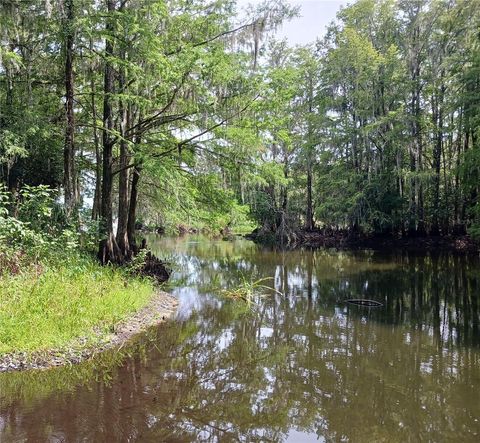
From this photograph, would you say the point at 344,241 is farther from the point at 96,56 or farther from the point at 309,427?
the point at 309,427

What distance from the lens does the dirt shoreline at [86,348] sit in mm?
5418

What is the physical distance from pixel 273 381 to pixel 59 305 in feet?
11.5

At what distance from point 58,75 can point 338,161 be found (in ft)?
67.0

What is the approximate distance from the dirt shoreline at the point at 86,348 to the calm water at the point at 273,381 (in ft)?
0.77

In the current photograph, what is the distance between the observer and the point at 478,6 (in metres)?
20.1

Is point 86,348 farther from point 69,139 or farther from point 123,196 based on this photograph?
point 123,196

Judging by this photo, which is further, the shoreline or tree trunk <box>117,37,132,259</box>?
the shoreline

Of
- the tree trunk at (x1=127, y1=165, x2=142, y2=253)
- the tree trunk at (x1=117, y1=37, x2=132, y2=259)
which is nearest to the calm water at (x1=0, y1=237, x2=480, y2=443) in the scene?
the tree trunk at (x1=117, y1=37, x2=132, y2=259)

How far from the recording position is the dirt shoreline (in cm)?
542

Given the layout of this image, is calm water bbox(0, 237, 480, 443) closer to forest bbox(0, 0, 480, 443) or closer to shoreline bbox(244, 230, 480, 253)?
forest bbox(0, 0, 480, 443)

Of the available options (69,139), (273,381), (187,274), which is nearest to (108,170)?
(69,139)

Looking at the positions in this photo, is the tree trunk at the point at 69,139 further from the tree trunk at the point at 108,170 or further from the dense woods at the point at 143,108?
the tree trunk at the point at 108,170

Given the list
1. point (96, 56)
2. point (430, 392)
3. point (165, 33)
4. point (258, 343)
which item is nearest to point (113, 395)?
point (258, 343)

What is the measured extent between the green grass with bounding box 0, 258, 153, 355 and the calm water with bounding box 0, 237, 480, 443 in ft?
2.15
